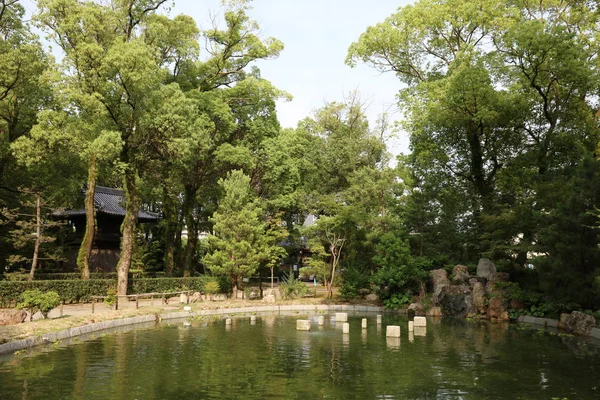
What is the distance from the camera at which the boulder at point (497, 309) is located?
23217mm

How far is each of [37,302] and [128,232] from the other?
9173 millimetres

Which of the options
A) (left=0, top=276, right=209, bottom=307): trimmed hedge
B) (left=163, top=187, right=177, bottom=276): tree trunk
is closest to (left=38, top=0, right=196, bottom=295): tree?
(left=0, top=276, right=209, bottom=307): trimmed hedge

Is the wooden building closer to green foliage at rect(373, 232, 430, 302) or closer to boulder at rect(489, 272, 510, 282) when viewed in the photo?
green foliage at rect(373, 232, 430, 302)

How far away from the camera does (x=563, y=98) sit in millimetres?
28172

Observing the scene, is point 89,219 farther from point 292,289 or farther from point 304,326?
point 304,326

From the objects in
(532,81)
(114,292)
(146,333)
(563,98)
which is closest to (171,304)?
(114,292)

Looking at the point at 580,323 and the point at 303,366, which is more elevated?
the point at 580,323

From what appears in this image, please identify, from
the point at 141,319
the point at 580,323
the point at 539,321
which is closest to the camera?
the point at 580,323

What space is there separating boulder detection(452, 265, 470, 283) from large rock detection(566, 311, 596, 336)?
7305 mm

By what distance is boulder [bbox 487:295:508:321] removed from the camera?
23.2m

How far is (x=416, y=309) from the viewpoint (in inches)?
1029

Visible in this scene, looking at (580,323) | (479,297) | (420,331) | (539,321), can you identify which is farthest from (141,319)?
(580,323)

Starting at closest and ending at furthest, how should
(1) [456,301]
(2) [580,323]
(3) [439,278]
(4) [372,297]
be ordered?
(2) [580,323]
(1) [456,301]
(3) [439,278]
(4) [372,297]

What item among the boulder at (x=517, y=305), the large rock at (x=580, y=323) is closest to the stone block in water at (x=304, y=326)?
the large rock at (x=580, y=323)
